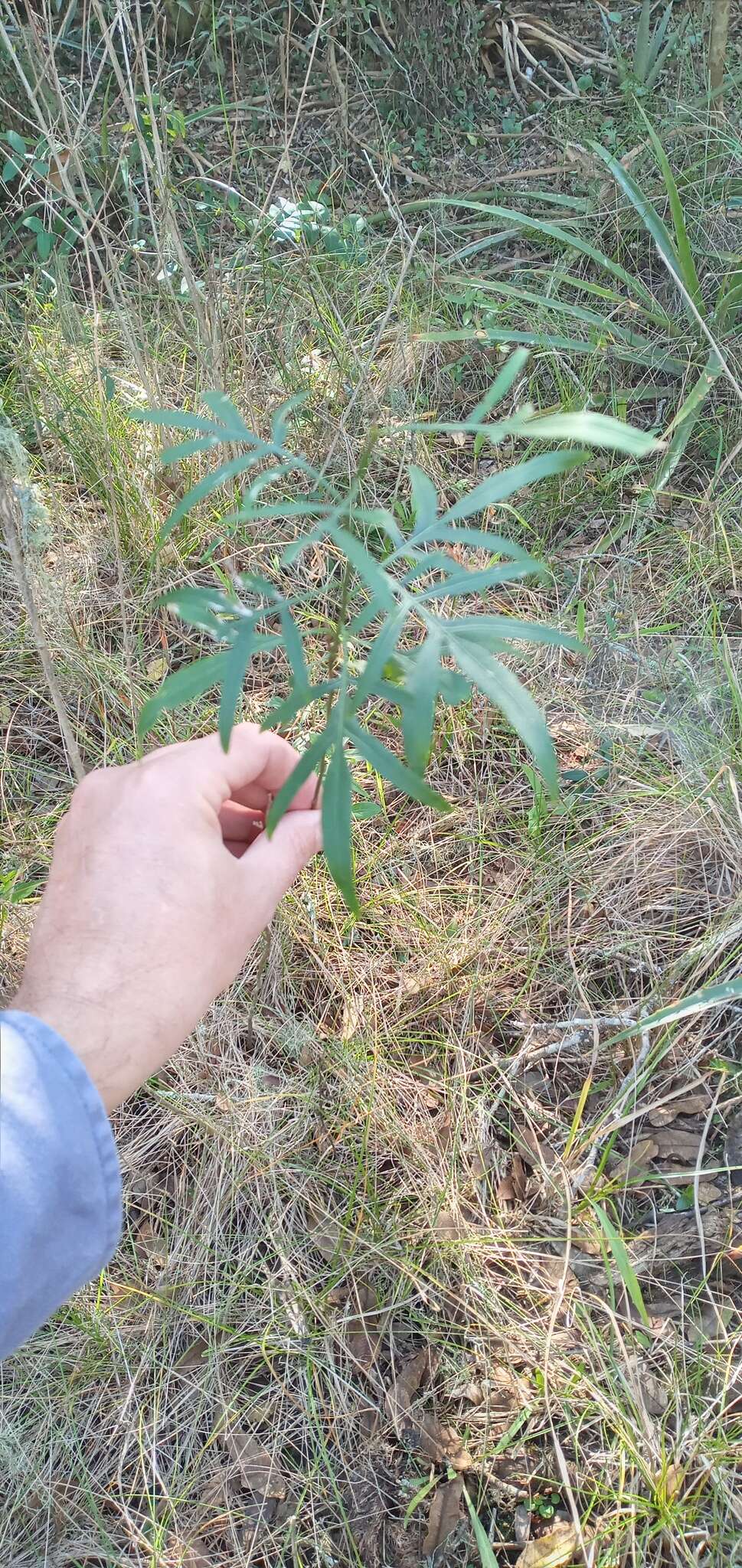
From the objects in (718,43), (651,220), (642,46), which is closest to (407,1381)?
(651,220)

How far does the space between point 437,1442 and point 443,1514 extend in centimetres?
8

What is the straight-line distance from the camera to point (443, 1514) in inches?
56.8

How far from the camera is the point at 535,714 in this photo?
3.39 feet

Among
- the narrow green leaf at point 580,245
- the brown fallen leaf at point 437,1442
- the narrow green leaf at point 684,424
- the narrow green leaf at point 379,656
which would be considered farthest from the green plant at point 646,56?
the brown fallen leaf at point 437,1442

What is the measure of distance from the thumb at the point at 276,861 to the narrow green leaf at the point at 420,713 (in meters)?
0.35

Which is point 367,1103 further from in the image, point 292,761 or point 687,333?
point 687,333

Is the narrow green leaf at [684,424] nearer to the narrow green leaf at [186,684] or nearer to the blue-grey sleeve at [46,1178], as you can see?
the narrow green leaf at [186,684]

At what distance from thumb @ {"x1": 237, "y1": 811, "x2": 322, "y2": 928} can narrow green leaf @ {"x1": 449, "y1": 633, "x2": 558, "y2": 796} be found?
35 centimetres

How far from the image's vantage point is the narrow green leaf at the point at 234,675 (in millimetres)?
A: 1024

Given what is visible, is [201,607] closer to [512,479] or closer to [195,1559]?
[512,479]

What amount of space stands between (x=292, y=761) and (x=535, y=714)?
467 millimetres

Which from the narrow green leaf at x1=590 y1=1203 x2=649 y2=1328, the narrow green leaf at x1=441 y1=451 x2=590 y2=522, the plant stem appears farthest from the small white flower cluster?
the narrow green leaf at x1=590 y1=1203 x2=649 y2=1328

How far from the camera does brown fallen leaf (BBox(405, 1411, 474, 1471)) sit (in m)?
1.47

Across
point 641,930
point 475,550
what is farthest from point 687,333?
point 641,930
